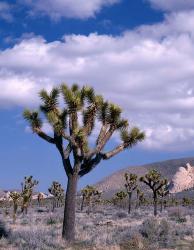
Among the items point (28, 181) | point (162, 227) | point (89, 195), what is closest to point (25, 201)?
point (28, 181)

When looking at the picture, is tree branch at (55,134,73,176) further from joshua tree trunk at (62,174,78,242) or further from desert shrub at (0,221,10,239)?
desert shrub at (0,221,10,239)

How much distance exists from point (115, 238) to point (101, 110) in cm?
468

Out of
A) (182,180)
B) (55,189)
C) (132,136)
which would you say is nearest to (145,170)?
(182,180)

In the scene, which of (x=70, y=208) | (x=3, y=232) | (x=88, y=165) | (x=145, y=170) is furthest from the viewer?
(x=145, y=170)

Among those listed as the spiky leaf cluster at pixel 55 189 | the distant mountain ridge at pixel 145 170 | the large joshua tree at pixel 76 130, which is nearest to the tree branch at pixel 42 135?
the large joshua tree at pixel 76 130

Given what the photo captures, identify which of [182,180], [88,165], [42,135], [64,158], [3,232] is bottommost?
[3,232]

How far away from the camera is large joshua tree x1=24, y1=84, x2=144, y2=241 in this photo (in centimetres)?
1638

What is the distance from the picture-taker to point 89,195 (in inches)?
2238

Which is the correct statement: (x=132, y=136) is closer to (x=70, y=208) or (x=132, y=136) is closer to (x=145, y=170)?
(x=70, y=208)

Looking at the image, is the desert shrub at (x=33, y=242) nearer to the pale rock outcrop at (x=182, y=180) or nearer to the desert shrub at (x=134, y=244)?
the desert shrub at (x=134, y=244)

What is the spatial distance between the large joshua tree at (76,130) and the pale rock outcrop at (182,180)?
137135 millimetres

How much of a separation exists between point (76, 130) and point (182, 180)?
14156 cm

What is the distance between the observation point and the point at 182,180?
6048 inches

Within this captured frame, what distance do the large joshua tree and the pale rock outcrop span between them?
137135 millimetres
